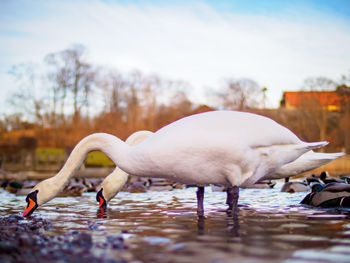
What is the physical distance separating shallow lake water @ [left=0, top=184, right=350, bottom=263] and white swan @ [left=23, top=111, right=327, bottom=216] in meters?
0.64

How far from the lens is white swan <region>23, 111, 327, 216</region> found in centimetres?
589

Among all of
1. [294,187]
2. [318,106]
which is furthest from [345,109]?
[294,187]

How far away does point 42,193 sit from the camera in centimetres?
711

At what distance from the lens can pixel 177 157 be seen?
19.5 ft

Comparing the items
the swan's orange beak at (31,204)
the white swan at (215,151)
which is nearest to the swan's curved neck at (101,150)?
the white swan at (215,151)

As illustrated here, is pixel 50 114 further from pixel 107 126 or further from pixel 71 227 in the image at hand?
pixel 71 227

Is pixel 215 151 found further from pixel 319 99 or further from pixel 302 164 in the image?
pixel 319 99

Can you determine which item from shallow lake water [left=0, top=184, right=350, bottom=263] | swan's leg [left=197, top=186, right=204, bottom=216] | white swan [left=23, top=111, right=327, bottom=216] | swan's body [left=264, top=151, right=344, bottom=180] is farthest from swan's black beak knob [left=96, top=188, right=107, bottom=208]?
swan's body [left=264, top=151, right=344, bottom=180]

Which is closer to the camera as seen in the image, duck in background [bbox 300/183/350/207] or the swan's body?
duck in background [bbox 300/183/350/207]

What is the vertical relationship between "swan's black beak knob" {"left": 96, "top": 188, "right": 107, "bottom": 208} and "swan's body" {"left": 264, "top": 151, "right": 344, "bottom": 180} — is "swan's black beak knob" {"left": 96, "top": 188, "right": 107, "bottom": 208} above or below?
below

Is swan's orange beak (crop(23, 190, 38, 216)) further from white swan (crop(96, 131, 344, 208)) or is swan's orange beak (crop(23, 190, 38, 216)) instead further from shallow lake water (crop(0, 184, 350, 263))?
white swan (crop(96, 131, 344, 208))

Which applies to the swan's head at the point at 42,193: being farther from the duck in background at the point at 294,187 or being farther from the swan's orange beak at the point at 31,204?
the duck in background at the point at 294,187

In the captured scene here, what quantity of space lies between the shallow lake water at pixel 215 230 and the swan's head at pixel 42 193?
23 cm

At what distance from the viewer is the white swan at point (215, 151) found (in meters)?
5.89
